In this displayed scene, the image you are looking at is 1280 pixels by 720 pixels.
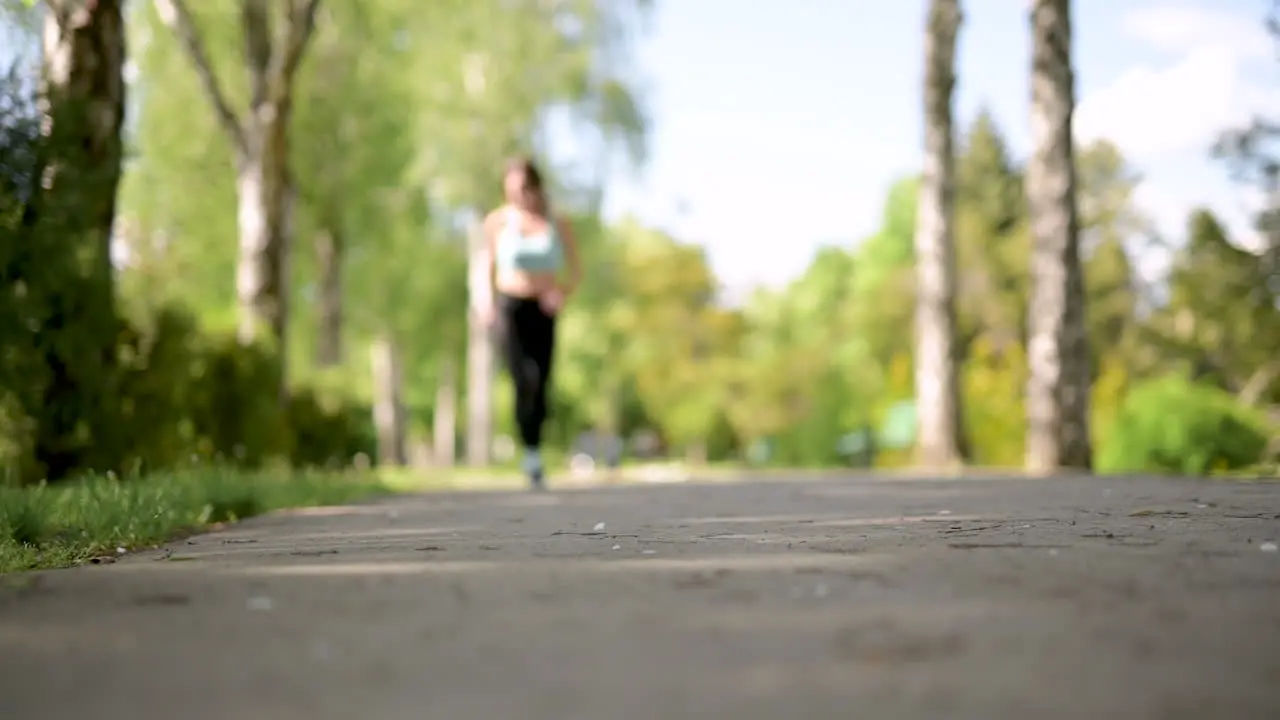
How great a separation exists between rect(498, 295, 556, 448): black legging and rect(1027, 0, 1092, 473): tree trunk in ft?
16.5

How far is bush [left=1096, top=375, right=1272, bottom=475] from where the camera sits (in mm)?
17828

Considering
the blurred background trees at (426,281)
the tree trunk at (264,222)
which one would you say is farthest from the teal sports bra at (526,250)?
the tree trunk at (264,222)

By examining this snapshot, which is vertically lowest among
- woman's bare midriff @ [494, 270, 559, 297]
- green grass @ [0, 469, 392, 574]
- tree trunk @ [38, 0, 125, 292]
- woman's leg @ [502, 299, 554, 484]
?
green grass @ [0, 469, 392, 574]

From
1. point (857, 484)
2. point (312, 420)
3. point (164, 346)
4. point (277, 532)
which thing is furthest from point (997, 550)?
point (312, 420)

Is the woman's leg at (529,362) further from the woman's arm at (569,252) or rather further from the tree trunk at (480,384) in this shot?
the tree trunk at (480,384)

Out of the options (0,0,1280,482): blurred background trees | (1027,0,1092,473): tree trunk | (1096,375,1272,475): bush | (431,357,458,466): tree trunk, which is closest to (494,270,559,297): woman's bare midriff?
(0,0,1280,482): blurred background trees

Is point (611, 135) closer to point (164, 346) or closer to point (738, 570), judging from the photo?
point (164, 346)

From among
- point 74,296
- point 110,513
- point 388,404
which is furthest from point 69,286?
point 388,404

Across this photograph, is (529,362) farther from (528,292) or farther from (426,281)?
(426,281)

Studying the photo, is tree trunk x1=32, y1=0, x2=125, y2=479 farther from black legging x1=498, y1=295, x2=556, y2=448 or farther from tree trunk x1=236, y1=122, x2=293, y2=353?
tree trunk x1=236, y1=122, x2=293, y2=353

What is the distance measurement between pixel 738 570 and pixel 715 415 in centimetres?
5921

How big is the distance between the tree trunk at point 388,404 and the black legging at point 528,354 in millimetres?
25125

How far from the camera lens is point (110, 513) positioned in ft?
22.9

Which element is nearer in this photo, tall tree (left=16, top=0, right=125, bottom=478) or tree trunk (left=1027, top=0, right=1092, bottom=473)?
tall tree (left=16, top=0, right=125, bottom=478)
